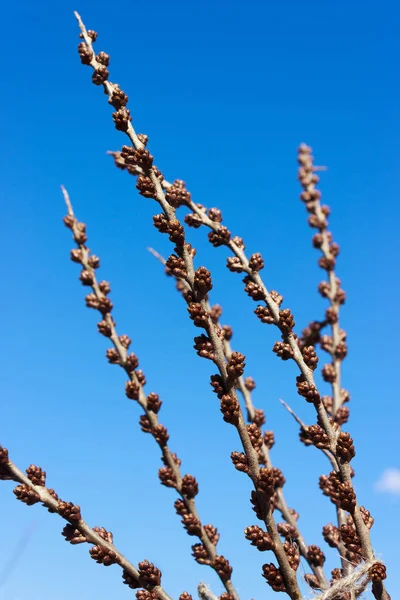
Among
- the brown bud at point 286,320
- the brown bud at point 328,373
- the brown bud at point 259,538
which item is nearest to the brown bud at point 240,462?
the brown bud at point 259,538

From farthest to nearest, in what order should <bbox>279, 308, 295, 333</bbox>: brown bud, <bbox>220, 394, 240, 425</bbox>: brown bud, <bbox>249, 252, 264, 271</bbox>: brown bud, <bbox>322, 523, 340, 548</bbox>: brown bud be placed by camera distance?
<bbox>322, 523, 340, 548</bbox>: brown bud
<bbox>249, 252, 264, 271</bbox>: brown bud
<bbox>279, 308, 295, 333</bbox>: brown bud
<bbox>220, 394, 240, 425</bbox>: brown bud

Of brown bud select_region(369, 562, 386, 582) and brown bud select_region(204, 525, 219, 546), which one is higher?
brown bud select_region(204, 525, 219, 546)

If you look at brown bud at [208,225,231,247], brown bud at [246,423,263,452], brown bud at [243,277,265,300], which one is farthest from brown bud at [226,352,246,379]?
brown bud at [208,225,231,247]

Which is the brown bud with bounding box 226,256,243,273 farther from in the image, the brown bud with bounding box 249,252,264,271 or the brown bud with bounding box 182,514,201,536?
the brown bud with bounding box 182,514,201,536

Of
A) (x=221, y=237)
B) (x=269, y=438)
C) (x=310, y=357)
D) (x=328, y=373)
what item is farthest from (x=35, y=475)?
(x=328, y=373)

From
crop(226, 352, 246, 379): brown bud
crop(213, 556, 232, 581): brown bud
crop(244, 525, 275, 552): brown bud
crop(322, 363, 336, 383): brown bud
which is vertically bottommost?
crop(244, 525, 275, 552): brown bud

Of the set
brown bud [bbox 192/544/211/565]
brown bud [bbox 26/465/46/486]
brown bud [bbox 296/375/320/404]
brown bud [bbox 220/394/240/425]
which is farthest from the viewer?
brown bud [bbox 192/544/211/565]

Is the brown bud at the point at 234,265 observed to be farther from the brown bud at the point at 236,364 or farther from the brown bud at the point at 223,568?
the brown bud at the point at 223,568
